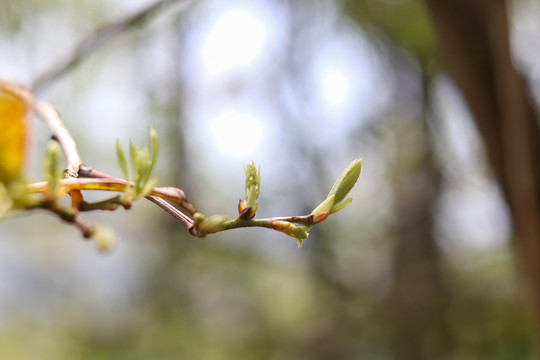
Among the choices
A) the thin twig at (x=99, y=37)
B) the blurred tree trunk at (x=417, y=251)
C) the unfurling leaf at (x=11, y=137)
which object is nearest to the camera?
the unfurling leaf at (x=11, y=137)

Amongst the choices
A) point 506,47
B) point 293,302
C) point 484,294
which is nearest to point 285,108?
point 293,302

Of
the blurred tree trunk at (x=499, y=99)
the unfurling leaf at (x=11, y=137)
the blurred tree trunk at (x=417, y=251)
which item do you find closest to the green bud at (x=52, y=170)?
the unfurling leaf at (x=11, y=137)

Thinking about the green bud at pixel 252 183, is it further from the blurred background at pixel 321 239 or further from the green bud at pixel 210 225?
the blurred background at pixel 321 239

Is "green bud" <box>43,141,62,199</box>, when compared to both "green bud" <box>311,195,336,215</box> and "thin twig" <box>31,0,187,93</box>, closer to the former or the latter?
"green bud" <box>311,195,336,215</box>

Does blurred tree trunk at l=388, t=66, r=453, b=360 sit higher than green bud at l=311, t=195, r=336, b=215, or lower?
lower

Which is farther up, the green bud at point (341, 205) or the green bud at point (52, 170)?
the green bud at point (341, 205)

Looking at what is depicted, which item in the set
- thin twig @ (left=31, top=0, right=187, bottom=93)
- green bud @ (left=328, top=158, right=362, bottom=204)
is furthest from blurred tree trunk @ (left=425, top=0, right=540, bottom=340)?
green bud @ (left=328, top=158, right=362, bottom=204)
